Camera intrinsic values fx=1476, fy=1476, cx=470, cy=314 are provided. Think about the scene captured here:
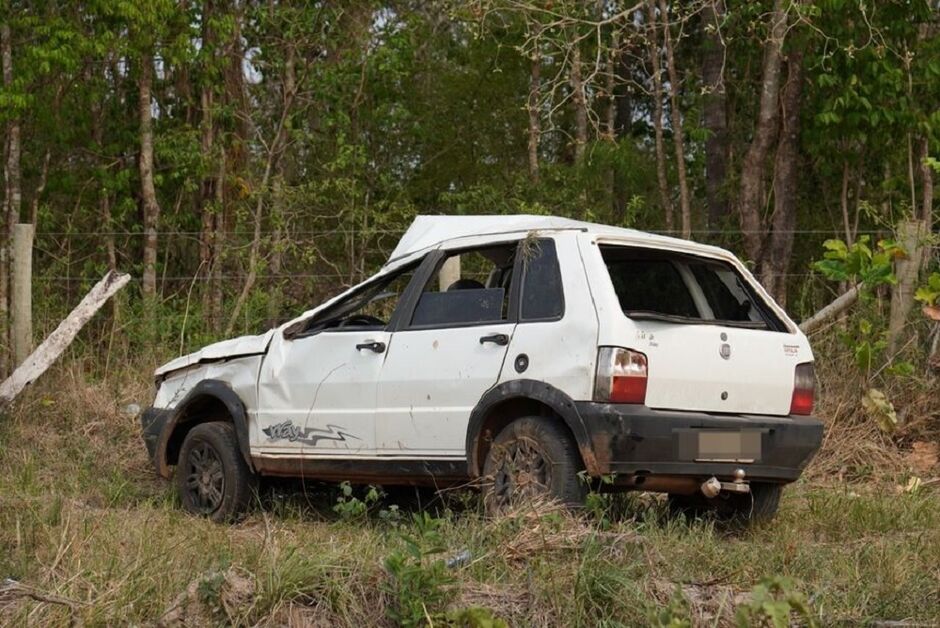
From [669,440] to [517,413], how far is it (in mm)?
826

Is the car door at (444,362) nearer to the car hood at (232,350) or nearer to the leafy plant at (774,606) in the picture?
the car hood at (232,350)

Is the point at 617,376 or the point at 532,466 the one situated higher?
the point at 617,376

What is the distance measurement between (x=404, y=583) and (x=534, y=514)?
1217 millimetres

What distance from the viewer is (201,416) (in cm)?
939

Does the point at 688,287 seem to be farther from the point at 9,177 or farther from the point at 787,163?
the point at 9,177

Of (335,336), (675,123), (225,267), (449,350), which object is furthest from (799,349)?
(675,123)

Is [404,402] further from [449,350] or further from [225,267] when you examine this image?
[225,267]

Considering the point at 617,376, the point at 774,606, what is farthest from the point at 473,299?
the point at 774,606

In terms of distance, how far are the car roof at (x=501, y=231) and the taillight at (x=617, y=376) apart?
2.50ft

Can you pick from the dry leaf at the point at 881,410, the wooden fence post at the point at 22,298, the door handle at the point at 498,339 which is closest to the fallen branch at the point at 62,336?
the wooden fence post at the point at 22,298

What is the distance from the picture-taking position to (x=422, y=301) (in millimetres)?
7996

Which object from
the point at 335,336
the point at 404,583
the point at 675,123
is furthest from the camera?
the point at 675,123

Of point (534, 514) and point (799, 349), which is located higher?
point (799, 349)

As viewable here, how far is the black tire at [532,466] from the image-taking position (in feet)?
23.0
